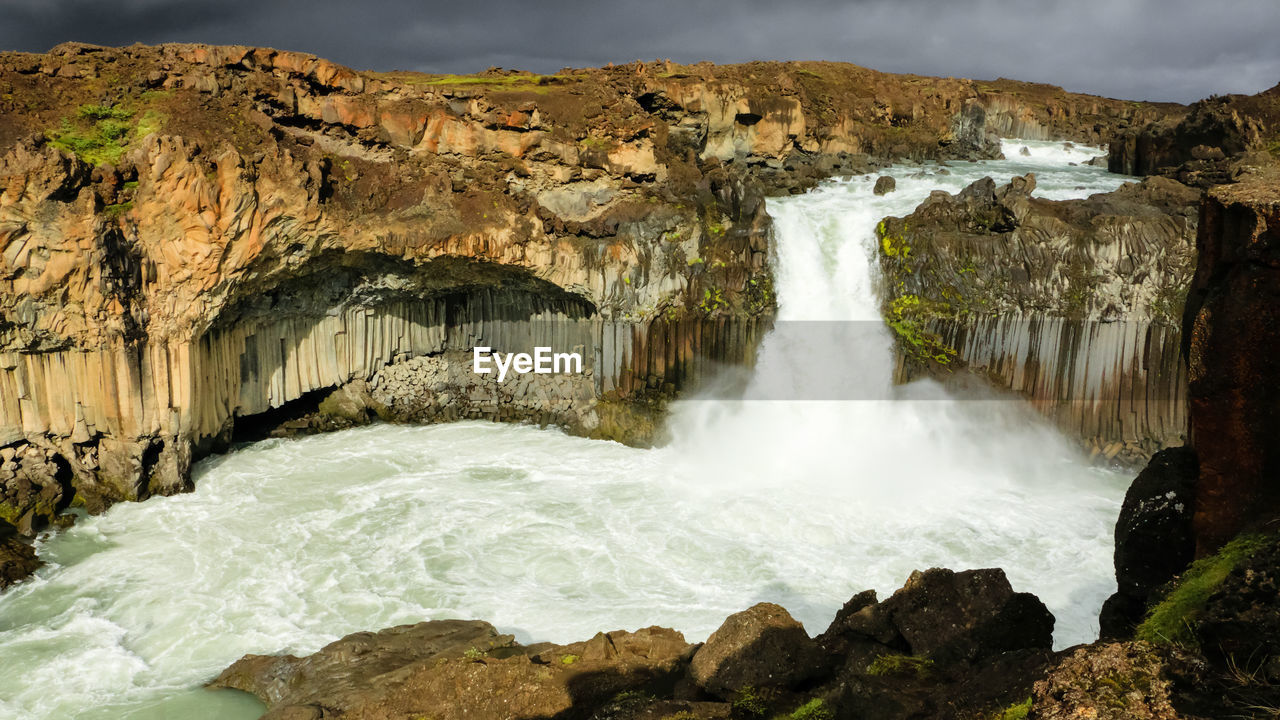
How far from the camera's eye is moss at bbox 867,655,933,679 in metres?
8.22

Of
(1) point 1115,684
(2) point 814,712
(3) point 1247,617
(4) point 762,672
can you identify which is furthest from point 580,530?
(3) point 1247,617

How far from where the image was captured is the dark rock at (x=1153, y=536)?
26.4 feet

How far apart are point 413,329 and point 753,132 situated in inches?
654

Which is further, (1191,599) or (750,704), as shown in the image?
(750,704)

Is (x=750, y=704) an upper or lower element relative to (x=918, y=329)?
lower

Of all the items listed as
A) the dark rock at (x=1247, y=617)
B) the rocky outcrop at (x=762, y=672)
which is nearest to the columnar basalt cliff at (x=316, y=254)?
the rocky outcrop at (x=762, y=672)

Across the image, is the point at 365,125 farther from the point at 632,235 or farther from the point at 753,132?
the point at 753,132

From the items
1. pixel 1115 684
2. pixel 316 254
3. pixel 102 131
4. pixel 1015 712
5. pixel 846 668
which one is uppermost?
pixel 102 131

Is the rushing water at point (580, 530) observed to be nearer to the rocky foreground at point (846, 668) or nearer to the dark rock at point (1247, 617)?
the rocky foreground at point (846, 668)

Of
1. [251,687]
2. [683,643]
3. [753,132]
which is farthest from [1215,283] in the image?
[753,132]

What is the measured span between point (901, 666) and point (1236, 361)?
4.17 meters

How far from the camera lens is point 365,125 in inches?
975

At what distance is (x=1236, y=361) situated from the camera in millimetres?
7082

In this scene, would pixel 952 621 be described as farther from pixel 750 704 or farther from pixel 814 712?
pixel 750 704
